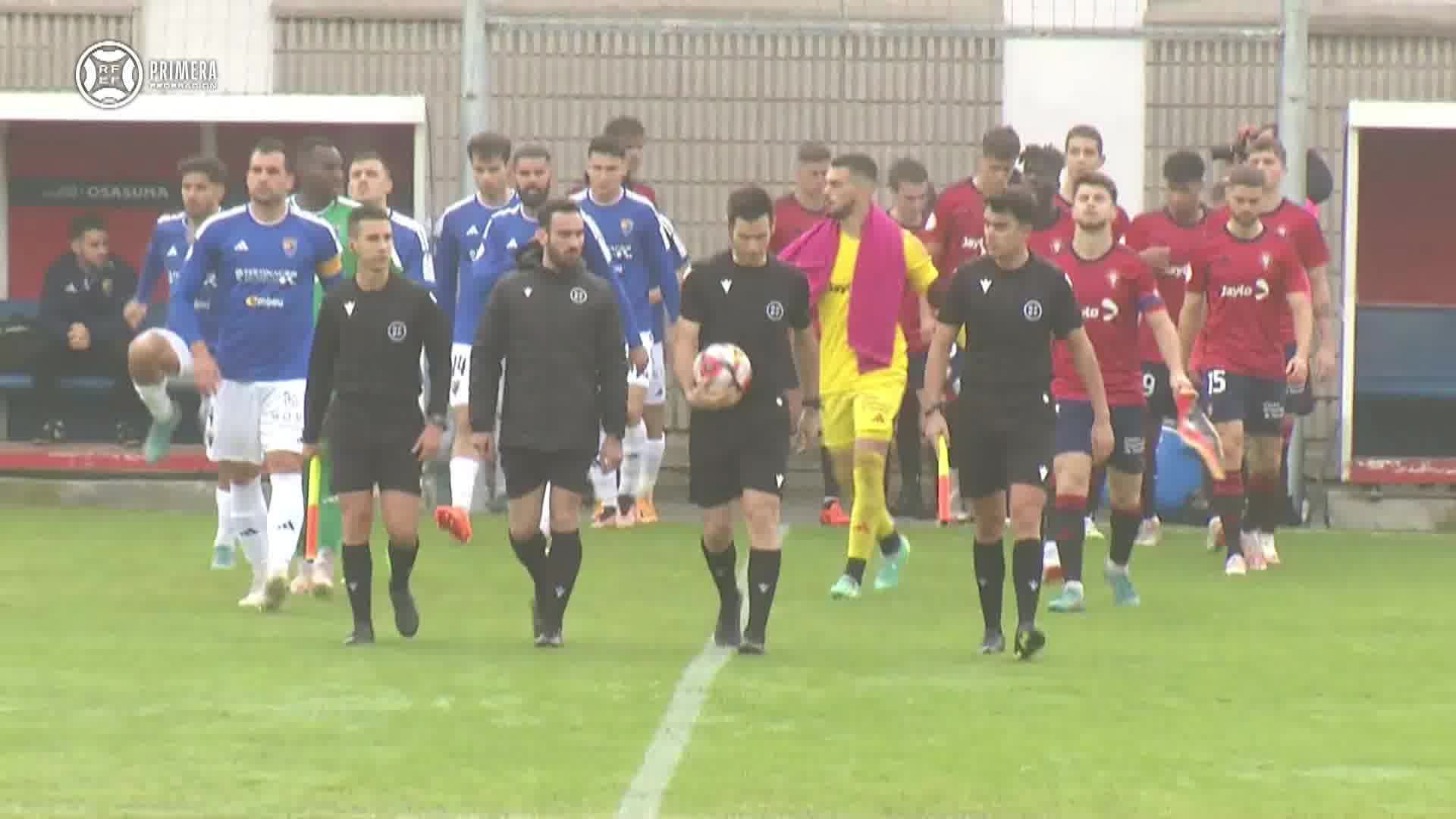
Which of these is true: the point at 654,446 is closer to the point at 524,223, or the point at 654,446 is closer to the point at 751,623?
the point at 524,223

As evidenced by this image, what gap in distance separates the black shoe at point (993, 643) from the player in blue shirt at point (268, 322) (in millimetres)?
3486

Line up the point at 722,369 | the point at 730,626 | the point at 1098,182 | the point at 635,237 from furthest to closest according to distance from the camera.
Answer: the point at 635,237, the point at 1098,182, the point at 730,626, the point at 722,369

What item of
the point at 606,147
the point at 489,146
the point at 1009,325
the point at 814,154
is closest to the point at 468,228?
the point at 489,146

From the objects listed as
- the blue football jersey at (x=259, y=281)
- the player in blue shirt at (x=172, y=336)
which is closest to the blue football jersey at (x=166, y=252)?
the player in blue shirt at (x=172, y=336)

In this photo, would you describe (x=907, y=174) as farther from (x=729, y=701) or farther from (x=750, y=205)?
(x=729, y=701)

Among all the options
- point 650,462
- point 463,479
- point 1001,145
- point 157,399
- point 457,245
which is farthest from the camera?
point 650,462

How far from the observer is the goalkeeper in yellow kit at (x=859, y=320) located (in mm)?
14734

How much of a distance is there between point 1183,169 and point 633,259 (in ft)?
10.7

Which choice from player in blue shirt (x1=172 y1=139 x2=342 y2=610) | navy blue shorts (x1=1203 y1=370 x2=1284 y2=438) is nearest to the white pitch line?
player in blue shirt (x1=172 y1=139 x2=342 y2=610)

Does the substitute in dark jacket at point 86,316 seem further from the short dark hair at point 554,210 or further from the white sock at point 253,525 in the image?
the short dark hair at point 554,210

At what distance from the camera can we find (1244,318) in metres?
16.6

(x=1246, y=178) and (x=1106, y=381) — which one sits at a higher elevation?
(x=1246, y=178)

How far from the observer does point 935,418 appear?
12.7m

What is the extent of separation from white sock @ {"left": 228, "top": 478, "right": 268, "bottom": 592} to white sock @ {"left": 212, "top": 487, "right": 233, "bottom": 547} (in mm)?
74
